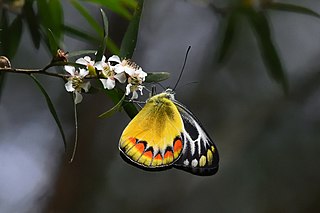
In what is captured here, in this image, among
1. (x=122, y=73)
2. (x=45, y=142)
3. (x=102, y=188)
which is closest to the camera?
(x=122, y=73)

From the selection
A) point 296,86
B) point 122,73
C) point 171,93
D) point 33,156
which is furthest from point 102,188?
point 122,73

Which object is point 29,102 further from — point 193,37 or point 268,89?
point 268,89

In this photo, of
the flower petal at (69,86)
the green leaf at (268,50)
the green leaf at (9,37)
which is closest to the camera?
the flower petal at (69,86)

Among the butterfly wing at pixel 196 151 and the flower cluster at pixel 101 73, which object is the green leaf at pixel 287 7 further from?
the flower cluster at pixel 101 73

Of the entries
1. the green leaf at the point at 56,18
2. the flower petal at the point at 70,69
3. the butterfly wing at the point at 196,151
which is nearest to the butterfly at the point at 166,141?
the butterfly wing at the point at 196,151

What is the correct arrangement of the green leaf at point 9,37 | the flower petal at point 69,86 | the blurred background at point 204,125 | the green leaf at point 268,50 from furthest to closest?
the blurred background at point 204,125
the green leaf at point 268,50
the green leaf at point 9,37
the flower petal at point 69,86

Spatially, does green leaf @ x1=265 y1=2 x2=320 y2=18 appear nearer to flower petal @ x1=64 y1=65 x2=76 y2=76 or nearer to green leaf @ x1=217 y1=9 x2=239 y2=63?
green leaf @ x1=217 y1=9 x2=239 y2=63
